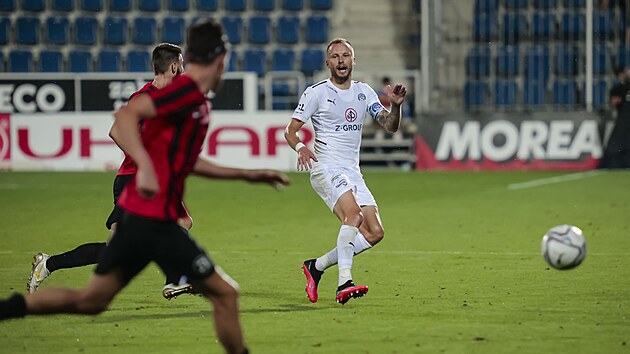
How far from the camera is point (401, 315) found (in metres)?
8.41

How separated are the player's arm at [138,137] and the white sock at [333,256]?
3674 mm

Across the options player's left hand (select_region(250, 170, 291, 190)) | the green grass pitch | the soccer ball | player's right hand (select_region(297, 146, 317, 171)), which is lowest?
the green grass pitch

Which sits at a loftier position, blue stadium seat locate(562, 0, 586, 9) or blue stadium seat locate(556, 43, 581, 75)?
blue stadium seat locate(562, 0, 586, 9)

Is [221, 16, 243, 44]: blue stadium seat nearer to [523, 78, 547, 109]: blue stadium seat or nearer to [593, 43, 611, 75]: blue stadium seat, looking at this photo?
[523, 78, 547, 109]: blue stadium seat

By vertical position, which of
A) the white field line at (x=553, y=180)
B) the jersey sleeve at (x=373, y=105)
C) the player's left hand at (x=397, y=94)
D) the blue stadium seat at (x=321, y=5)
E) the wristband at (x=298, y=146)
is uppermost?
the blue stadium seat at (x=321, y=5)

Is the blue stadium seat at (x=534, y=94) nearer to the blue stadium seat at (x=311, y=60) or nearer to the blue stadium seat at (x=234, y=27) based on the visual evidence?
the blue stadium seat at (x=311, y=60)

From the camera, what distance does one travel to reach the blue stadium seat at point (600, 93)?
1030 inches

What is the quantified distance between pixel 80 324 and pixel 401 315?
2.23 m

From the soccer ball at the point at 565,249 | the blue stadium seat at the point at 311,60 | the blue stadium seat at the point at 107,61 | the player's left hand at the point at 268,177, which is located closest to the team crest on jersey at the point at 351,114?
the soccer ball at the point at 565,249

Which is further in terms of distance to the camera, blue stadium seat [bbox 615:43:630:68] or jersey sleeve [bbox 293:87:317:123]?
blue stadium seat [bbox 615:43:630:68]

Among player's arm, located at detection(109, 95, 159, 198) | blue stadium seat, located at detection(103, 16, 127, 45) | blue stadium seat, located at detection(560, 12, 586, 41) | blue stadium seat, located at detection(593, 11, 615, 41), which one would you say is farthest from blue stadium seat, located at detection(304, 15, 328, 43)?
player's arm, located at detection(109, 95, 159, 198)

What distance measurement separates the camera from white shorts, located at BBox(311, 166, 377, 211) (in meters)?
9.21

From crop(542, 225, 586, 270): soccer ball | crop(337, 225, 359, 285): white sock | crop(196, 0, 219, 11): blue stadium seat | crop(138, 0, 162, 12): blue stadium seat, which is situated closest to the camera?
crop(542, 225, 586, 270): soccer ball

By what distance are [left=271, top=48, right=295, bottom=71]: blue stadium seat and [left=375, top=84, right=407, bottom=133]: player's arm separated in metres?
18.7
